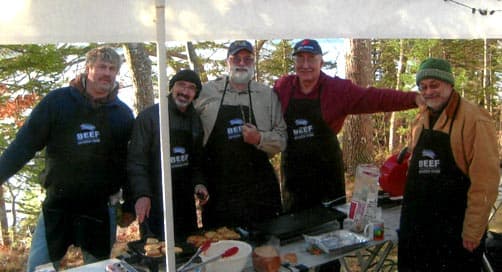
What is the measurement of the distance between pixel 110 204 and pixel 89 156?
0.27 meters

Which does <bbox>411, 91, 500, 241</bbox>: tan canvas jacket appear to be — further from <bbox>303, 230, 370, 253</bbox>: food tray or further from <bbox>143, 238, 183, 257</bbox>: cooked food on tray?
<bbox>143, 238, 183, 257</bbox>: cooked food on tray

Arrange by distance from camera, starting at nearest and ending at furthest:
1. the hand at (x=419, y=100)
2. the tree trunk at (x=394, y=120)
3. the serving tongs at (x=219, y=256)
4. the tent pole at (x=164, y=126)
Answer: the tent pole at (x=164, y=126) → the serving tongs at (x=219, y=256) → the hand at (x=419, y=100) → the tree trunk at (x=394, y=120)

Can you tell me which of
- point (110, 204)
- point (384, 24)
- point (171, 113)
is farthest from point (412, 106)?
point (110, 204)

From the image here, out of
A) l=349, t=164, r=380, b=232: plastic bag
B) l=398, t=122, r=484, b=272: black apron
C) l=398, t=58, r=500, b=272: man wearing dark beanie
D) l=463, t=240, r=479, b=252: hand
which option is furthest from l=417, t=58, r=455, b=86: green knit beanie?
l=463, t=240, r=479, b=252: hand

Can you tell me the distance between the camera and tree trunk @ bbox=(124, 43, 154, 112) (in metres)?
4.55

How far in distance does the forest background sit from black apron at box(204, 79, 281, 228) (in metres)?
0.29

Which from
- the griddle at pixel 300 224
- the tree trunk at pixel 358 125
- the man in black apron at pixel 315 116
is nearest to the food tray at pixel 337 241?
the griddle at pixel 300 224

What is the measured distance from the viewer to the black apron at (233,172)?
86.3 inches

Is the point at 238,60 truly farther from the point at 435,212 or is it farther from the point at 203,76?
the point at 203,76

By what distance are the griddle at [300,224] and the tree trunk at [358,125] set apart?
3431 millimetres

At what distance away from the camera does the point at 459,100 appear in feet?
5.82

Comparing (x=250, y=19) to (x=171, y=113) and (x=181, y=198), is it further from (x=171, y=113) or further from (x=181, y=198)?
(x=181, y=198)

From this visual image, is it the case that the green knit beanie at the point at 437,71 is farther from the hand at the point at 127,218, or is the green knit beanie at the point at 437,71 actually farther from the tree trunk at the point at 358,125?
the tree trunk at the point at 358,125

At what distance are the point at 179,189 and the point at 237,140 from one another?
0.37 metres
